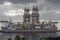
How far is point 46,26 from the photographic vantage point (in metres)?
45.9

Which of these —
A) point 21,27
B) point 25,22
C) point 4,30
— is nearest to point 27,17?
point 25,22

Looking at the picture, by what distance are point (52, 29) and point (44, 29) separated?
166 cm

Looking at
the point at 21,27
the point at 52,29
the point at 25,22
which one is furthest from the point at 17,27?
the point at 52,29

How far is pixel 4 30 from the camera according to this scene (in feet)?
140

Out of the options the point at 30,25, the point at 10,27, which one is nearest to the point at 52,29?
the point at 30,25

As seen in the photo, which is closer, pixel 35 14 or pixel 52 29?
pixel 52 29

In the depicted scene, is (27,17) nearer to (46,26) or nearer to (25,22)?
(25,22)

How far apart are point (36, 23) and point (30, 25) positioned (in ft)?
4.75

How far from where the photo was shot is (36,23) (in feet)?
153

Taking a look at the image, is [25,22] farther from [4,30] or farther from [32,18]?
[4,30]

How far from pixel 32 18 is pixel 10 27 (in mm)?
5558

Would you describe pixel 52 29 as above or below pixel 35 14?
below

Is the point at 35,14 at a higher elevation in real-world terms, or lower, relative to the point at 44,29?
higher

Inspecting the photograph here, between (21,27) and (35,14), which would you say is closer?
(21,27)
